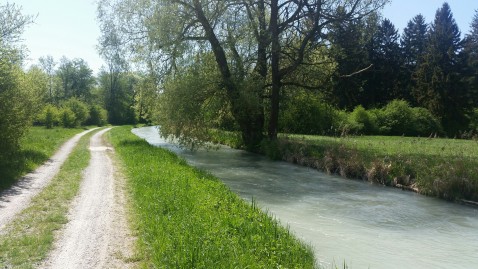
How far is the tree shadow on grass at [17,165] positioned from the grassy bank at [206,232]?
4.99 m

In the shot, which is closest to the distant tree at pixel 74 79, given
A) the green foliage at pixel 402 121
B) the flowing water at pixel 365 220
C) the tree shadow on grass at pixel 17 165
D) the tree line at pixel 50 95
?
the tree line at pixel 50 95

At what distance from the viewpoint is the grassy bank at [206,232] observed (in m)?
6.72

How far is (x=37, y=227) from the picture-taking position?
29.5ft

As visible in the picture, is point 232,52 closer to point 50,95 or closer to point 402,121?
point 402,121

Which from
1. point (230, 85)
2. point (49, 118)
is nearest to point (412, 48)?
point (230, 85)

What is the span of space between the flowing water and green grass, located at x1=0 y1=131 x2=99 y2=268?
5474 mm

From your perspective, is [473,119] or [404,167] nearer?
[404,167]

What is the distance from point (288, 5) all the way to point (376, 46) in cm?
4295

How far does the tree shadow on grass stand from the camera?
14.1 metres

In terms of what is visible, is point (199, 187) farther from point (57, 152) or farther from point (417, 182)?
point (57, 152)

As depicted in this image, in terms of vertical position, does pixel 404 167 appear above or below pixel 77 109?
below

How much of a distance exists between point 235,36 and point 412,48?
175ft

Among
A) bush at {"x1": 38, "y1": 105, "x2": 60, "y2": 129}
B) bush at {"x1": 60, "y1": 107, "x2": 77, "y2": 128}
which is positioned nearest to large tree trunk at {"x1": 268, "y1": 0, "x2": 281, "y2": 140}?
bush at {"x1": 38, "y1": 105, "x2": 60, "y2": 129}

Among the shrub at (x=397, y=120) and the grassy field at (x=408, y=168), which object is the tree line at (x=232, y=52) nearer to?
the grassy field at (x=408, y=168)
